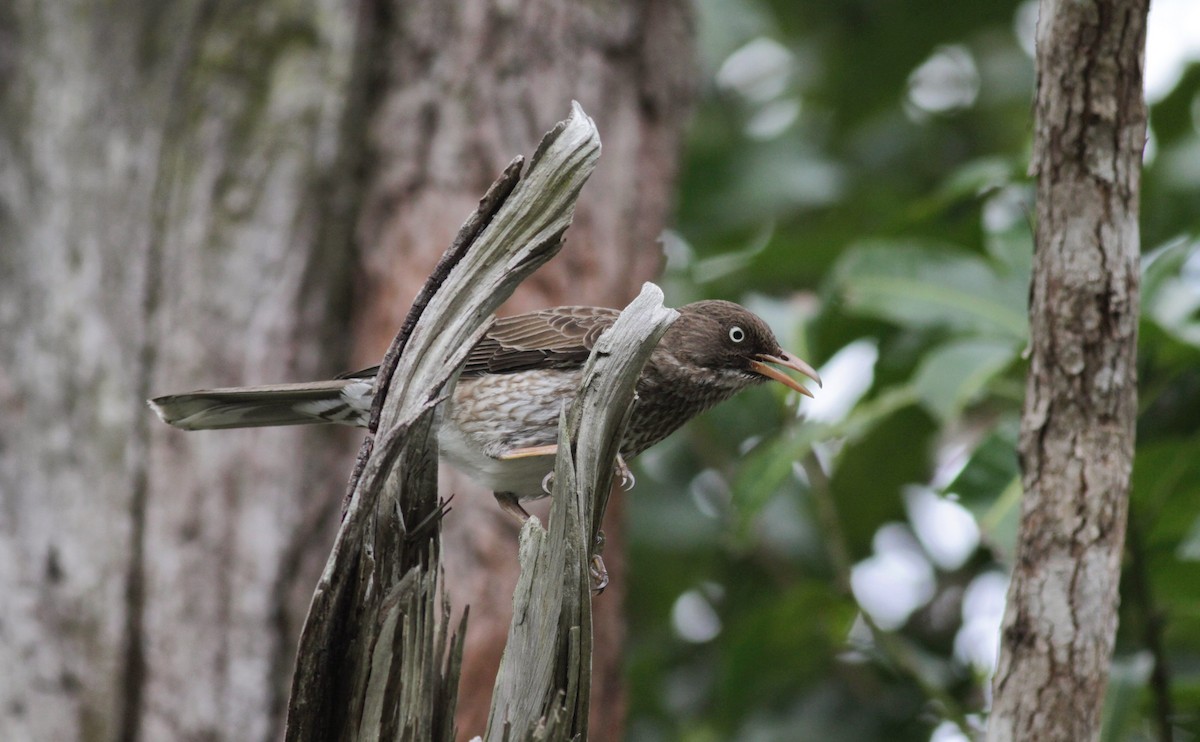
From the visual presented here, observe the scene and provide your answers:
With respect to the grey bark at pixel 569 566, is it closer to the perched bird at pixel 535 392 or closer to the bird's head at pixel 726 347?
the perched bird at pixel 535 392

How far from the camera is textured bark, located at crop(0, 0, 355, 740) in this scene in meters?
4.76

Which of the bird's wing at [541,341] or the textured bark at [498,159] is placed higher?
the textured bark at [498,159]

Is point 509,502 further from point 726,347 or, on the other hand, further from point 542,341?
point 726,347

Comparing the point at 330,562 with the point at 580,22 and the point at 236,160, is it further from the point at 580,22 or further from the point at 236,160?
the point at 580,22

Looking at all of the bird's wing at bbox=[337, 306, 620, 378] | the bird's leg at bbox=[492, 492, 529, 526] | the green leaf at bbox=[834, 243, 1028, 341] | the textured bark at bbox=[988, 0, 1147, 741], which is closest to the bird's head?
the bird's wing at bbox=[337, 306, 620, 378]

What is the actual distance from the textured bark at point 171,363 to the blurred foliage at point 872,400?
1.71m

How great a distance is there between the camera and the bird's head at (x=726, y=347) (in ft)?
12.1

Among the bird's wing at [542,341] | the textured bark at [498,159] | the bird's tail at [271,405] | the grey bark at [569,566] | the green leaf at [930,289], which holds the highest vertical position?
the textured bark at [498,159]

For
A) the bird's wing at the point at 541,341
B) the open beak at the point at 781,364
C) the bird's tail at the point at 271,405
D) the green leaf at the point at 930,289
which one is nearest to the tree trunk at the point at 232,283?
the green leaf at the point at 930,289

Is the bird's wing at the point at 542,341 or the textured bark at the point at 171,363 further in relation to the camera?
the textured bark at the point at 171,363

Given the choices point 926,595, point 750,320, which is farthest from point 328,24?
point 926,595

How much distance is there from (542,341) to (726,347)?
0.54m

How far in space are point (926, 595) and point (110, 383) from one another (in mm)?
3972

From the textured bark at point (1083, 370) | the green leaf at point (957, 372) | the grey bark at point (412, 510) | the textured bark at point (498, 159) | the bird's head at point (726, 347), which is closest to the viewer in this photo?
the grey bark at point (412, 510)
